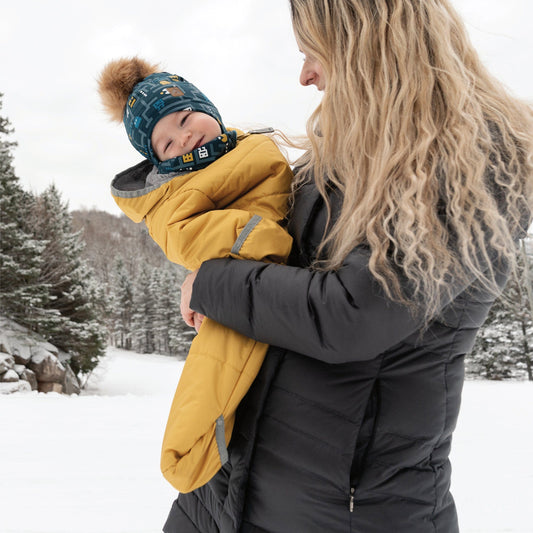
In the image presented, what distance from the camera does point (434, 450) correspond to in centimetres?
104

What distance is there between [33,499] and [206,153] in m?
3.32

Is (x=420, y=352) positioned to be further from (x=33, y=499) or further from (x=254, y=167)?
(x=33, y=499)

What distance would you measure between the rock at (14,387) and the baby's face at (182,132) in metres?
11.3

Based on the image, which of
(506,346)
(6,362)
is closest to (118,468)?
(6,362)

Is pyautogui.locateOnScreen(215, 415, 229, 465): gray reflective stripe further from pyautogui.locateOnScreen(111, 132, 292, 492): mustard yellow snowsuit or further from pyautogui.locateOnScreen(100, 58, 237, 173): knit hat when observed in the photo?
pyautogui.locateOnScreen(100, 58, 237, 173): knit hat

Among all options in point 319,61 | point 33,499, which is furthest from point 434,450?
point 33,499

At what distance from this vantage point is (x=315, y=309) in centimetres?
89

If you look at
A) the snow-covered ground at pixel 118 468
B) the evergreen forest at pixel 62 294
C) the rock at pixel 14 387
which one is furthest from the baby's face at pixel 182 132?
the rock at pixel 14 387

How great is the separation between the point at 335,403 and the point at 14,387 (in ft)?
40.2

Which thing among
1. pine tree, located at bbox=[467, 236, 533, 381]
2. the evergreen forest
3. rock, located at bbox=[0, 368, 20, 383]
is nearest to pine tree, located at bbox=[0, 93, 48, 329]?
the evergreen forest

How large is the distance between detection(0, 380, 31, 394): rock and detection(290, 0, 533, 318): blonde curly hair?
11941mm

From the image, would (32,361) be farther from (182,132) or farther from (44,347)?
(182,132)

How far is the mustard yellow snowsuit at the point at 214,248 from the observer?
1031 mm

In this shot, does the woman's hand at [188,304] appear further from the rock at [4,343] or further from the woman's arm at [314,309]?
the rock at [4,343]
